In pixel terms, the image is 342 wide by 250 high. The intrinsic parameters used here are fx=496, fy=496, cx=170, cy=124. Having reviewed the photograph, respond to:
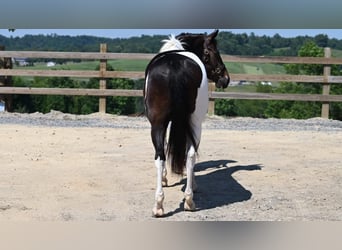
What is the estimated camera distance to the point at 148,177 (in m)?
5.79

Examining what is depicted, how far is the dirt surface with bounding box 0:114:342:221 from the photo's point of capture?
4.29m

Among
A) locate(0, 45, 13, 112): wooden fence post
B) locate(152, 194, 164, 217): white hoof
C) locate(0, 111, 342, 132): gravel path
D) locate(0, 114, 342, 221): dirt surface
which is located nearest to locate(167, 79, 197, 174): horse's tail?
locate(152, 194, 164, 217): white hoof

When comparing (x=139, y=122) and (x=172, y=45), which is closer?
(x=172, y=45)

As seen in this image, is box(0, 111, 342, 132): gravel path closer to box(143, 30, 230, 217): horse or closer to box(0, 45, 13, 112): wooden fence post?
box(0, 45, 13, 112): wooden fence post

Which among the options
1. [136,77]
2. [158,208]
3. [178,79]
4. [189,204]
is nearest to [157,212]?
[158,208]

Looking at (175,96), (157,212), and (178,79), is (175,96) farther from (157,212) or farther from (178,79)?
(157,212)

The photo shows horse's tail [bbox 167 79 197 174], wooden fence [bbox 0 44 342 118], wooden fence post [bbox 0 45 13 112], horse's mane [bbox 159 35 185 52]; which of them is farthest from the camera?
wooden fence post [bbox 0 45 13 112]

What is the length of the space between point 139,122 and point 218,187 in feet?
19.0

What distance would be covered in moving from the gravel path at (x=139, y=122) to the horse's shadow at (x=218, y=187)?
369 cm

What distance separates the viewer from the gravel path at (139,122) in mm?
10344

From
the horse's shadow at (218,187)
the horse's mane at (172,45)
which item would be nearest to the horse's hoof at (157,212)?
the horse's shadow at (218,187)

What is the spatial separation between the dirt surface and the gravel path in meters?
1.01

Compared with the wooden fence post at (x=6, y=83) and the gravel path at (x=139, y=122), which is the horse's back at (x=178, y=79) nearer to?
the gravel path at (x=139, y=122)
